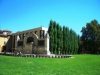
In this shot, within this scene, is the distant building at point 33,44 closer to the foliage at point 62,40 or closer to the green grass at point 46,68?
the foliage at point 62,40

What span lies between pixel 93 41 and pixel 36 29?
22.5 metres

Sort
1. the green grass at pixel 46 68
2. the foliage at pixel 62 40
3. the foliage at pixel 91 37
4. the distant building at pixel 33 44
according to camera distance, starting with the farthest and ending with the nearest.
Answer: the foliage at pixel 91 37 < the foliage at pixel 62 40 < the distant building at pixel 33 44 < the green grass at pixel 46 68

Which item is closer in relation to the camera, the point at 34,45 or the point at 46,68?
the point at 46,68

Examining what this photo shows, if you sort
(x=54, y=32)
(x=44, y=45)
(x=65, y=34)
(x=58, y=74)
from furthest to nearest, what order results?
(x=65, y=34) < (x=54, y=32) < (x=44, y=45) < (x=58, y=74)

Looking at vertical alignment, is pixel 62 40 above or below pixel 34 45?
above

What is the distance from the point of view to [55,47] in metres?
42.5

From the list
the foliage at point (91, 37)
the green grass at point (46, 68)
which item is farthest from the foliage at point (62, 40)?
the green grass at point (46, 68)

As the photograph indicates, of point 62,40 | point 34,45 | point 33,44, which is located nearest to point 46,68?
point 34,45

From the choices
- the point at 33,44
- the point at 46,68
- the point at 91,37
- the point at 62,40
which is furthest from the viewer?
the point at 91,37

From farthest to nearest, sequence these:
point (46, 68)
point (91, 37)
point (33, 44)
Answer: point (91, 37) → point (33, 44) → point (46, 68)

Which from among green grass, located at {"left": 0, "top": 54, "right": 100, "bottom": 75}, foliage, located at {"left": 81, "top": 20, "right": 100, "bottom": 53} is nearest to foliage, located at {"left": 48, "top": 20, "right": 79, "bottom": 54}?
foliage, located at {"left": 81, "top": 20, "right": 100, "bottom": 53}

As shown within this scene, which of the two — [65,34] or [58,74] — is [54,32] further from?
[58,74]

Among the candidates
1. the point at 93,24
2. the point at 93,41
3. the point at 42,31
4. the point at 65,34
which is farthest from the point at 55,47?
the point at 93,24

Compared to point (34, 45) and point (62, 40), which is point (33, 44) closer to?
point (34, 45)
